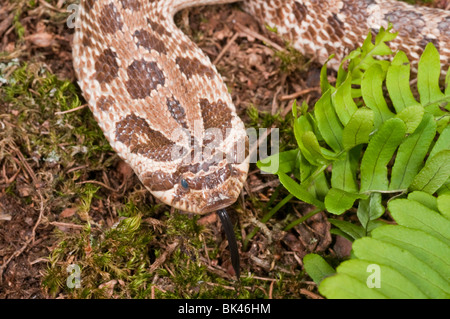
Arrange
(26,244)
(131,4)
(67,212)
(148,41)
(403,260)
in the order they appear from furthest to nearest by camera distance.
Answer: (131,4), (148,41), (67,212), (26,244), (403,260)

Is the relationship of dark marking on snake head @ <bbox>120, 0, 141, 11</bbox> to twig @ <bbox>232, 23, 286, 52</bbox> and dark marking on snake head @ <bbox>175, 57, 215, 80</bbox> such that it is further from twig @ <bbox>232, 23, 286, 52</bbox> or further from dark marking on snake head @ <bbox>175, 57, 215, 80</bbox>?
twig @ <bbox>232, 23, 286, 52</bbox>

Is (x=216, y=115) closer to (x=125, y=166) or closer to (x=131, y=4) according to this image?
(x=125, y=166)

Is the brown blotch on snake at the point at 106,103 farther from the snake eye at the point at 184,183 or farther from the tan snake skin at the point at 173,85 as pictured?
the snake eye at the point at 184,183

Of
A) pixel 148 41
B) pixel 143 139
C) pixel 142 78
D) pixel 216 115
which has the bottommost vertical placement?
pixel 143 139

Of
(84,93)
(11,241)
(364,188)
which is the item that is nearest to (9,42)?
(84,93)

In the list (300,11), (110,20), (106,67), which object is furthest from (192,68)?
(300,11)

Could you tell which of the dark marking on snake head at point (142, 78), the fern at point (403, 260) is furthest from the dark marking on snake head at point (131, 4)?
the fern at point (403, 260)

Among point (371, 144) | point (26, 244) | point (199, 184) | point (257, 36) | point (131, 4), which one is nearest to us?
point (371, 144)

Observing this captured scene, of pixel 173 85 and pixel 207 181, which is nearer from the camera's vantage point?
pixel 207 181
